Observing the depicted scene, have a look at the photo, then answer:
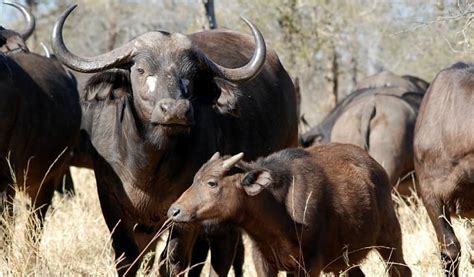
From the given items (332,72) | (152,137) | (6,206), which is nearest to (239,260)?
(6,206)

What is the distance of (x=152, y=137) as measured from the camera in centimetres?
769

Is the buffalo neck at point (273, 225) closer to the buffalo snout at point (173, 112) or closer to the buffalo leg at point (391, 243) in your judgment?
the buffalo snout at point (173, 112)

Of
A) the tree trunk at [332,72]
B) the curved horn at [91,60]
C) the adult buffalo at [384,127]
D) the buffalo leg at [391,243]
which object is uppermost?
the curved horn at [91,60]

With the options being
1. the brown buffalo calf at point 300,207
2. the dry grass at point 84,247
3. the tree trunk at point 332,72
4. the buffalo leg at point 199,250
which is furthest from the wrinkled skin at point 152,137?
the tree trunk at point 332,72

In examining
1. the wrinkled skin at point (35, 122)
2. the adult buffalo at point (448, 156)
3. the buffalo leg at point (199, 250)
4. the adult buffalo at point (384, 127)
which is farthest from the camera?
the adult buffalo at point (384, 127)

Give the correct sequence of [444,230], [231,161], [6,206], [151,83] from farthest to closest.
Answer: [6,206], [444,230], [151,83], [231,161]

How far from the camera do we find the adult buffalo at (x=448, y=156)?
8.49 meters

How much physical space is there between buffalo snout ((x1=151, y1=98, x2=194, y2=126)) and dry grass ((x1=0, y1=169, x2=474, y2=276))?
36.3 inches

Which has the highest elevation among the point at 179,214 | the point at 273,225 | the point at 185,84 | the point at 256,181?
the point at 185,84

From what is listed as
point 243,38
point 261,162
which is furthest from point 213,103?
point 243,38

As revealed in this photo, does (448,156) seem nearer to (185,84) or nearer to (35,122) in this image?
(185,84)

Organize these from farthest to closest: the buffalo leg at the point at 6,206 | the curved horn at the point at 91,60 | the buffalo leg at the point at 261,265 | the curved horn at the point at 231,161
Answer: the buffalo leg at the point at 6,206 < the curved horn at the point at 91,60 < the buffalo leg at the point at 261,265 < the curved horn at the point at 231,161

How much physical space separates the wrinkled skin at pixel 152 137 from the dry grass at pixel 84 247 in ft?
1.03

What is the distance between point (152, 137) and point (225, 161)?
1.03 metres
